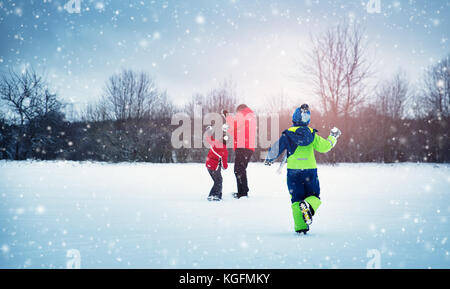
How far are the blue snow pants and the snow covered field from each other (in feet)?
1.55

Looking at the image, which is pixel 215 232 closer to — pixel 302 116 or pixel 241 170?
pixel 302 116

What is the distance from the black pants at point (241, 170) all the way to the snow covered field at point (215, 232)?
1.01ft

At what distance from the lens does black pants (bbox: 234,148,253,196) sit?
656cm

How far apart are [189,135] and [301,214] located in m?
16.1

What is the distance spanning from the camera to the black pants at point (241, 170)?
656cm

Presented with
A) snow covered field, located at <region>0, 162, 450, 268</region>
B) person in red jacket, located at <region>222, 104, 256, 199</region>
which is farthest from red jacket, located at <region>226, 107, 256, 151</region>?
snow covered field, located at <region>0, 162, 450, 268</region>

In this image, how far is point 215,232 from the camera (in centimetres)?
377

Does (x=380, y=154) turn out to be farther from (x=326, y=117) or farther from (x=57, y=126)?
(x=57, y=126)

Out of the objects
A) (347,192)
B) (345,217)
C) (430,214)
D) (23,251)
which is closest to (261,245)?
(345,217)

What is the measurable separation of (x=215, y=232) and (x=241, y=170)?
2.92m

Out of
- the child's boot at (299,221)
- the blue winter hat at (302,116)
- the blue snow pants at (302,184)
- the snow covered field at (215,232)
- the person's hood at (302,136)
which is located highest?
the blue winter hat at (302,116)

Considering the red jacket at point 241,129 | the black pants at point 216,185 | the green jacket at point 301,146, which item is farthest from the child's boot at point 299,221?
the red jacket at point 241,129

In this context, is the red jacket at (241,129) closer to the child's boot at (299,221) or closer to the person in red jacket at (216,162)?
the person in red jacket at (216,162)

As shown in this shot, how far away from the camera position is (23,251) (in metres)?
3.04
